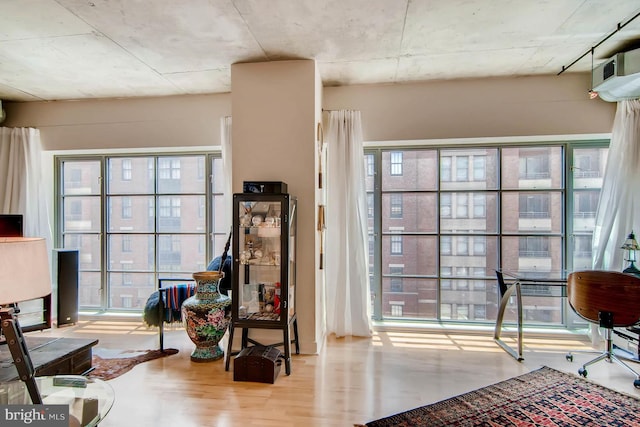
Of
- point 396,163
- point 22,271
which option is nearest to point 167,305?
point 22,271

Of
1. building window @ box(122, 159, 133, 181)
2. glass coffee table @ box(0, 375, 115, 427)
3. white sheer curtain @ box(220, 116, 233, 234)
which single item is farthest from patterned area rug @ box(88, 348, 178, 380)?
building window @ box(122, 159, 133, 181)

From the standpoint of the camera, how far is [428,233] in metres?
4.03

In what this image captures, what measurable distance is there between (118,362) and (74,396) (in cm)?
156

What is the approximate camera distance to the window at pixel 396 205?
4055mm

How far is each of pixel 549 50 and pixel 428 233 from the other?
2.14 meters

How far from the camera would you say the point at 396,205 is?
13.3 feet

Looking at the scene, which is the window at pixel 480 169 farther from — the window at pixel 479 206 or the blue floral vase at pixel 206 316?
the blue floral vase at pixel 206 316

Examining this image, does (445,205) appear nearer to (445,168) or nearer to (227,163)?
(445,168)

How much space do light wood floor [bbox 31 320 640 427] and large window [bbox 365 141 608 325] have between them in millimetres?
482

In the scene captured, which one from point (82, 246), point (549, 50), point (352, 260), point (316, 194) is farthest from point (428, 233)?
point (82, 246)

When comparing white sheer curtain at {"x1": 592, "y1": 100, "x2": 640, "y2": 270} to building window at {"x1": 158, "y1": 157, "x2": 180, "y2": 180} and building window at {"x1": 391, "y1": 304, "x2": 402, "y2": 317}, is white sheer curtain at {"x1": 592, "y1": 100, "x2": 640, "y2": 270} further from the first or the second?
building window at {"x1": 158, "y1": 157, "x2": 180, "y2": 180}

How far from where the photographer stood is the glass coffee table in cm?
150

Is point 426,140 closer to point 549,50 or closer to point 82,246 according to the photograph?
point 549,50
